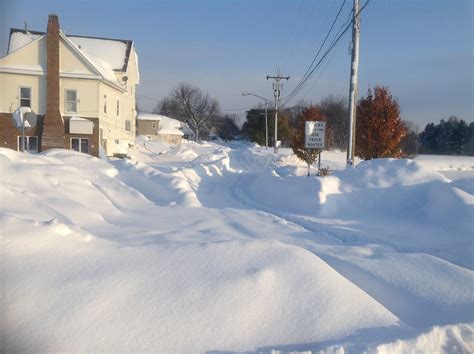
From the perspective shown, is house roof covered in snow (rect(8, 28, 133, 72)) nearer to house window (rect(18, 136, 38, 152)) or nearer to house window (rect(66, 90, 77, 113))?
house window (rect(66, 90, 77, 113))

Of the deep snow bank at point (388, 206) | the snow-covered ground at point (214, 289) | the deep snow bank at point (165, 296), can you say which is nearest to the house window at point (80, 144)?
the deep snow bank at point (388, 206)

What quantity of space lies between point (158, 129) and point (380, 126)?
171 feet

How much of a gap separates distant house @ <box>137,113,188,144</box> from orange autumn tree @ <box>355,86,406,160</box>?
4973cm

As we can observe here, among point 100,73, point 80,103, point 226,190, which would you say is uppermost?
point 100,73

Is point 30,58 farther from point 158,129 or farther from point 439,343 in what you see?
point 158,129

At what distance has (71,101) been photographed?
27516mm

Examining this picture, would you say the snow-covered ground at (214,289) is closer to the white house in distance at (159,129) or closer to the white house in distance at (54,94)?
the white house in distance at (54,94)

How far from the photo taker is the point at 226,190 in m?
16.8

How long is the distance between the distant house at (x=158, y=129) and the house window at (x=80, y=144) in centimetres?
3946

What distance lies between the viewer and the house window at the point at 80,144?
27.2 m

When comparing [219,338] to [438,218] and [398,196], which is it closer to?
[438,218]

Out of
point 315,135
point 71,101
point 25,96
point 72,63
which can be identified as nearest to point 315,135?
point 315,135

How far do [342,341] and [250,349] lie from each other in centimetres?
79

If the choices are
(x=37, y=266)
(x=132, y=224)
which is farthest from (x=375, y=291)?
(x=132, y=224)
